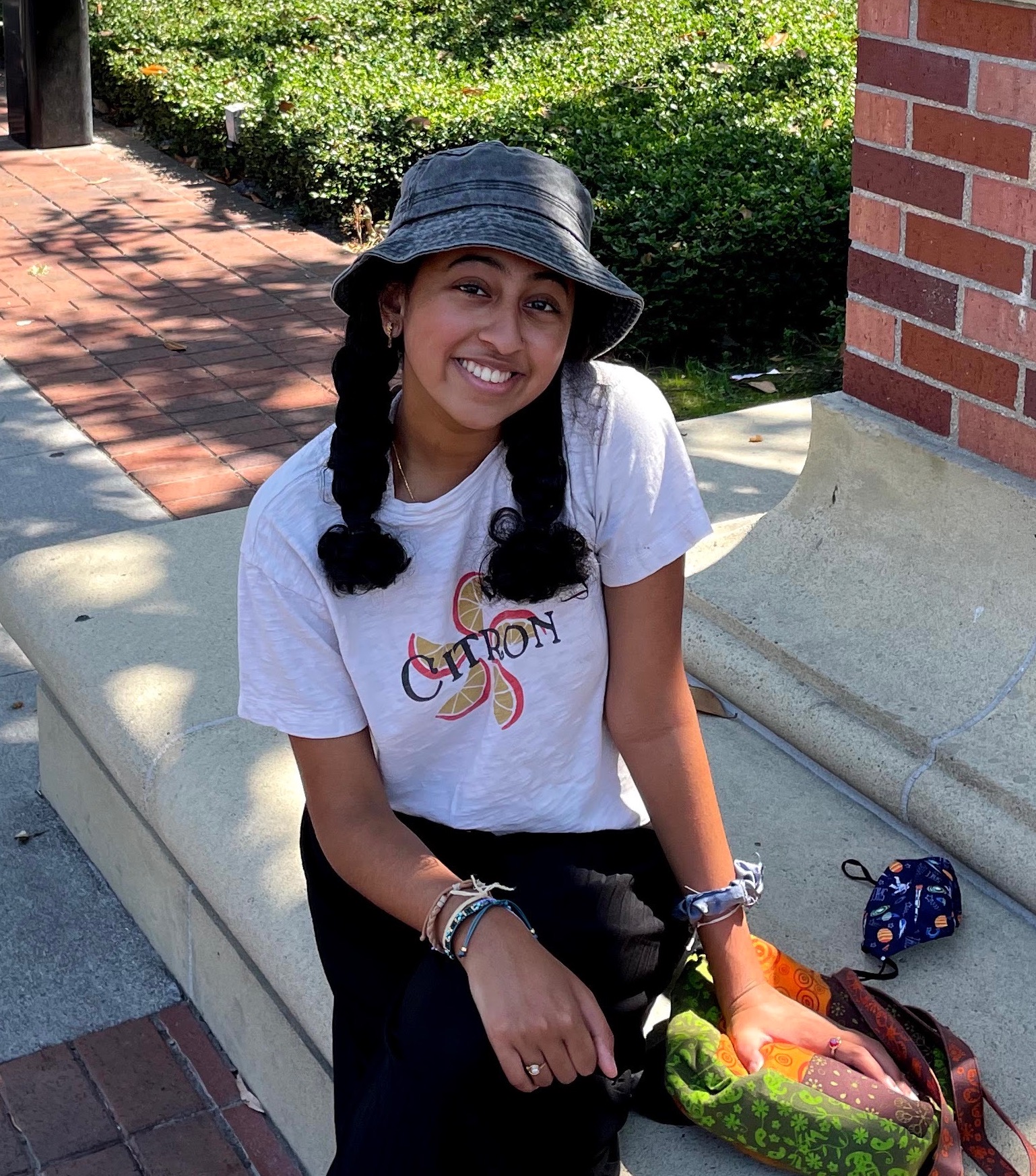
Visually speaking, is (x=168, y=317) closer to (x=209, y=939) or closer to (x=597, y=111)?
(x=597, y=111)

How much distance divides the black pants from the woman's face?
59 centimetres

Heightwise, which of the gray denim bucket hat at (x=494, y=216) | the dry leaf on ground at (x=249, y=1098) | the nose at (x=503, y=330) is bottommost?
the dry leaf on ground at (x=249, y=1098)

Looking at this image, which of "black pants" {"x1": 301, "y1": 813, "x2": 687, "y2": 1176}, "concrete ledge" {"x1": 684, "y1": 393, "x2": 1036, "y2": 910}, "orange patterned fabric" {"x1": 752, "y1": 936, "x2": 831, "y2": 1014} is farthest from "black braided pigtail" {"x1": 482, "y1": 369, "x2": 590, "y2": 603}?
"concrete ledge" {"x1": 684, "y1": 393, "x2": 1036, "y2": 910}

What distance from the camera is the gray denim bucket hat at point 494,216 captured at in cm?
187

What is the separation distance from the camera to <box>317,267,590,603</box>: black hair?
6.42ft

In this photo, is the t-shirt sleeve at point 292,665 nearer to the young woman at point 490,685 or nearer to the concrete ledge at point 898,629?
the young woman at point 490,685

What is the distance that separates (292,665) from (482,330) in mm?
492

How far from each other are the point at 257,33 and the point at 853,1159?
902 cm

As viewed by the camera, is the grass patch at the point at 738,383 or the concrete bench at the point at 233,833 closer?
the concrete bench at the point at 233,833

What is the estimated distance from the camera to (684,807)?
2.12m

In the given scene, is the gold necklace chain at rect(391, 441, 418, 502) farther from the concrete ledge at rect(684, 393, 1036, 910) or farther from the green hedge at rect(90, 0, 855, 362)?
the green hedge at rect(90, 0, 855, 362)

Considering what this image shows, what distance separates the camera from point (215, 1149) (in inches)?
98.3

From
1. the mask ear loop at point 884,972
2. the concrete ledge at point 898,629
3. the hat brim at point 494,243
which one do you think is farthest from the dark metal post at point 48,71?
the mask ear loop at point 884,972

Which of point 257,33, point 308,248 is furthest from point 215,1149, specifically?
point 257,33
